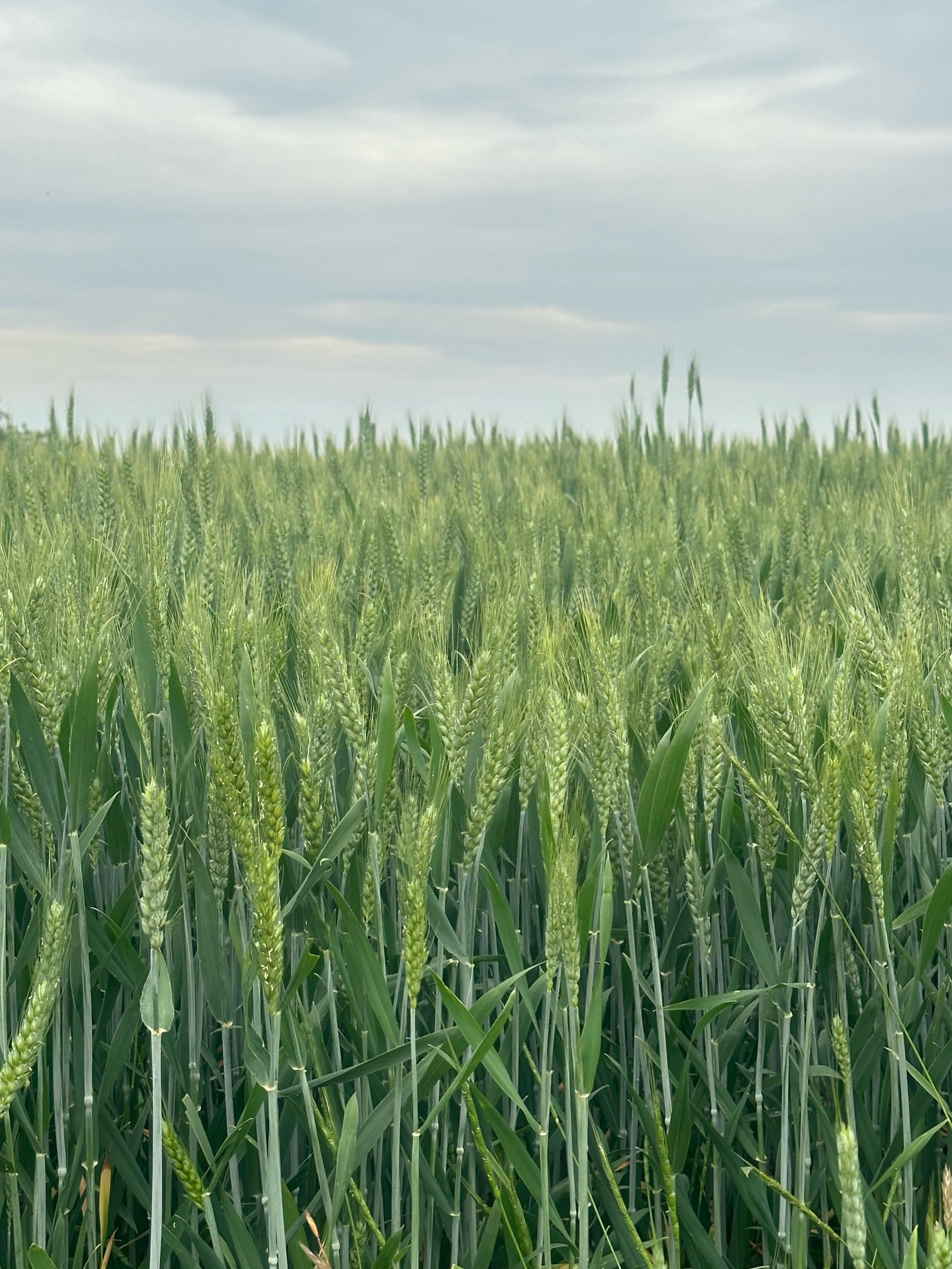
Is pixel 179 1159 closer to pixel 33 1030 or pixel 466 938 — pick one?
pixel 33 1030

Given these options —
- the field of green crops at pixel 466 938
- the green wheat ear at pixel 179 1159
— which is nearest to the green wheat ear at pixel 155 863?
the field of green crops at pixel 466 938

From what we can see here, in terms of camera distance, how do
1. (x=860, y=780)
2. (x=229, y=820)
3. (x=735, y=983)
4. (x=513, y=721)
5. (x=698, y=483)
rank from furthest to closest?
1. (x=698, y=483)
2. (x=735, y=983)
3. (x=513, y=721)
4. (x=860, y=780)
5. (x=229, y=820)

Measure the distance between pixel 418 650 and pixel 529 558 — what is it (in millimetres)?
1034

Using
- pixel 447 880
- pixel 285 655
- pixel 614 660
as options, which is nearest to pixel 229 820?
pixel 447 880

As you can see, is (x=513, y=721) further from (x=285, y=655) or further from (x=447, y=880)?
(x=285, y=655)

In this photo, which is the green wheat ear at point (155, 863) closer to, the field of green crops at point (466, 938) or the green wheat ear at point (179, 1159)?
the field of green crops at point (466, 938)

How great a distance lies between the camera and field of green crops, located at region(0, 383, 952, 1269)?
122cm

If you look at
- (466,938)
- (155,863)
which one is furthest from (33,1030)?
(466,938)

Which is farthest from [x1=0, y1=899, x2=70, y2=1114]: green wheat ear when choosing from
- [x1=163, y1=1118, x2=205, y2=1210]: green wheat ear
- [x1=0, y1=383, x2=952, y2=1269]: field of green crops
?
[x1=163, y1=1118, x2=205, y2=1210]: green wheat ear

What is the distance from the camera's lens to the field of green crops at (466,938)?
122 centimetres

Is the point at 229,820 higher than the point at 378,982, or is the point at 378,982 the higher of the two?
the point at 229,820

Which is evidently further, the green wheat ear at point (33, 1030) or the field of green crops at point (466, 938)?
the field of green crops at point (466, 938)

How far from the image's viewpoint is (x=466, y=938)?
1.38 m

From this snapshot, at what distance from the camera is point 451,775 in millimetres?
1298
